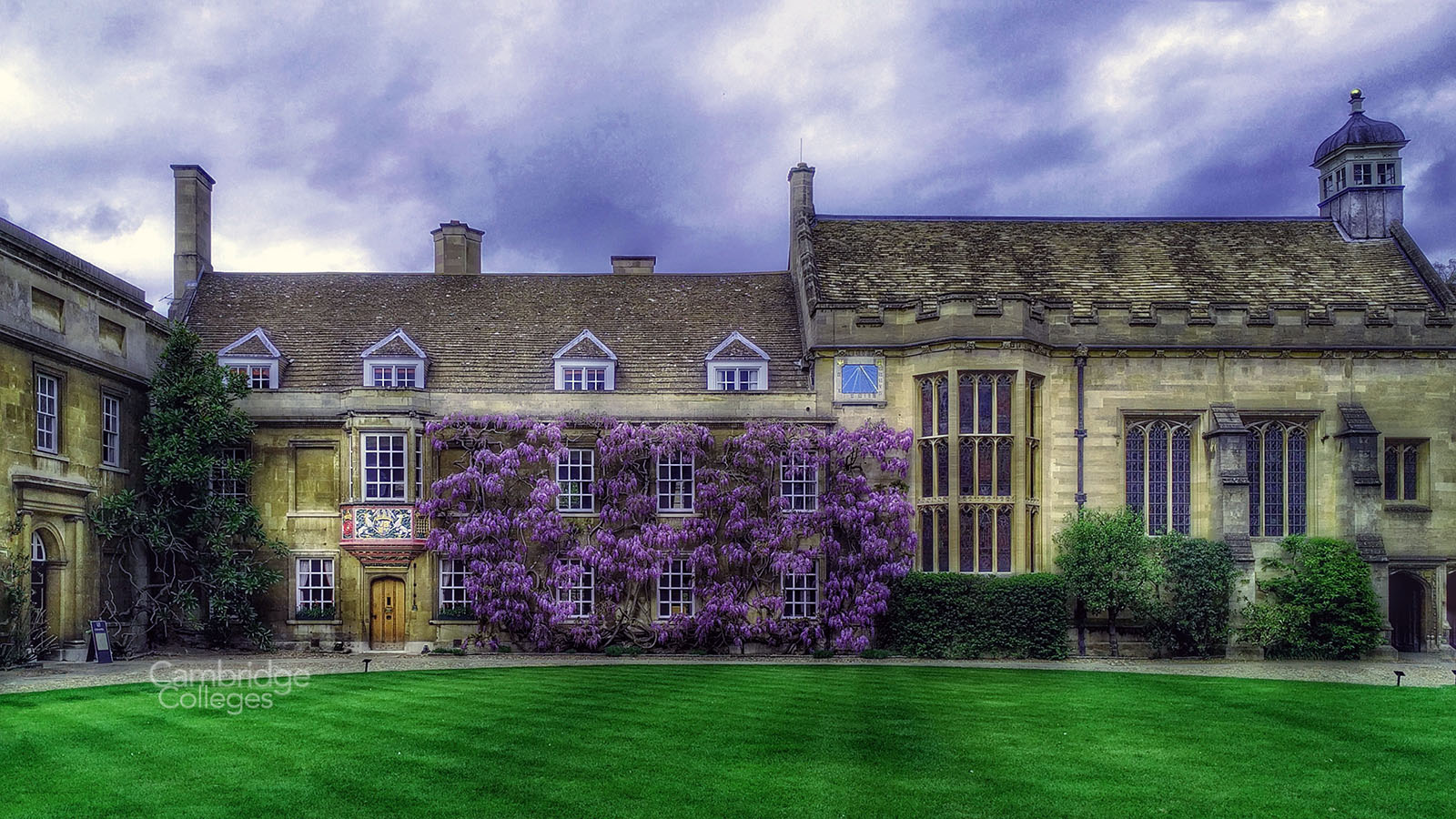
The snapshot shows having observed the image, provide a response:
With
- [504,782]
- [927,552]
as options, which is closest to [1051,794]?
[504,782]

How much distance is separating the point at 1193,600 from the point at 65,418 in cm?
2522

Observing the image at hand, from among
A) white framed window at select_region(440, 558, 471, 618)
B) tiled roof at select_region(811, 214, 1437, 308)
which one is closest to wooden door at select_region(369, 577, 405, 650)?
white framed window at select_region(440, 558, 471, 618)

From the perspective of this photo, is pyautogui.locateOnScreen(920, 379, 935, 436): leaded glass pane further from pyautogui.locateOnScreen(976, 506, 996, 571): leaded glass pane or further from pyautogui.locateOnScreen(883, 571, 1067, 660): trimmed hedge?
pyautogui.locateOnScreen(883, 571, 1067, 660): trimmed hedge

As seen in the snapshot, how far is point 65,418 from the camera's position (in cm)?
2538

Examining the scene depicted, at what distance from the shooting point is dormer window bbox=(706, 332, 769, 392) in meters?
32.6

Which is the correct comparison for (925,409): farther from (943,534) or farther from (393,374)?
(393,374)

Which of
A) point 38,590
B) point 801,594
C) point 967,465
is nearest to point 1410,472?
point 967,465

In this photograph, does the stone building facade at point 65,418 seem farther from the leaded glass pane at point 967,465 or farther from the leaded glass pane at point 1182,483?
the leaded glass pane at point 1182,483

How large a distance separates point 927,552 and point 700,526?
5541 mm

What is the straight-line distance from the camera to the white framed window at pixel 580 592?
30.0 metres

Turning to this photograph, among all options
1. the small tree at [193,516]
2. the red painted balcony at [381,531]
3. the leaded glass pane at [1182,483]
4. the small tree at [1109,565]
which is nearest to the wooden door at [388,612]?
the red painted balcony at [381,531]

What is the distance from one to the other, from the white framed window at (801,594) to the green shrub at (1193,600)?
7895 mm

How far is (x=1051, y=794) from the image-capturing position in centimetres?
1292

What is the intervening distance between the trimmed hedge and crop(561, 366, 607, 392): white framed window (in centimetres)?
955
